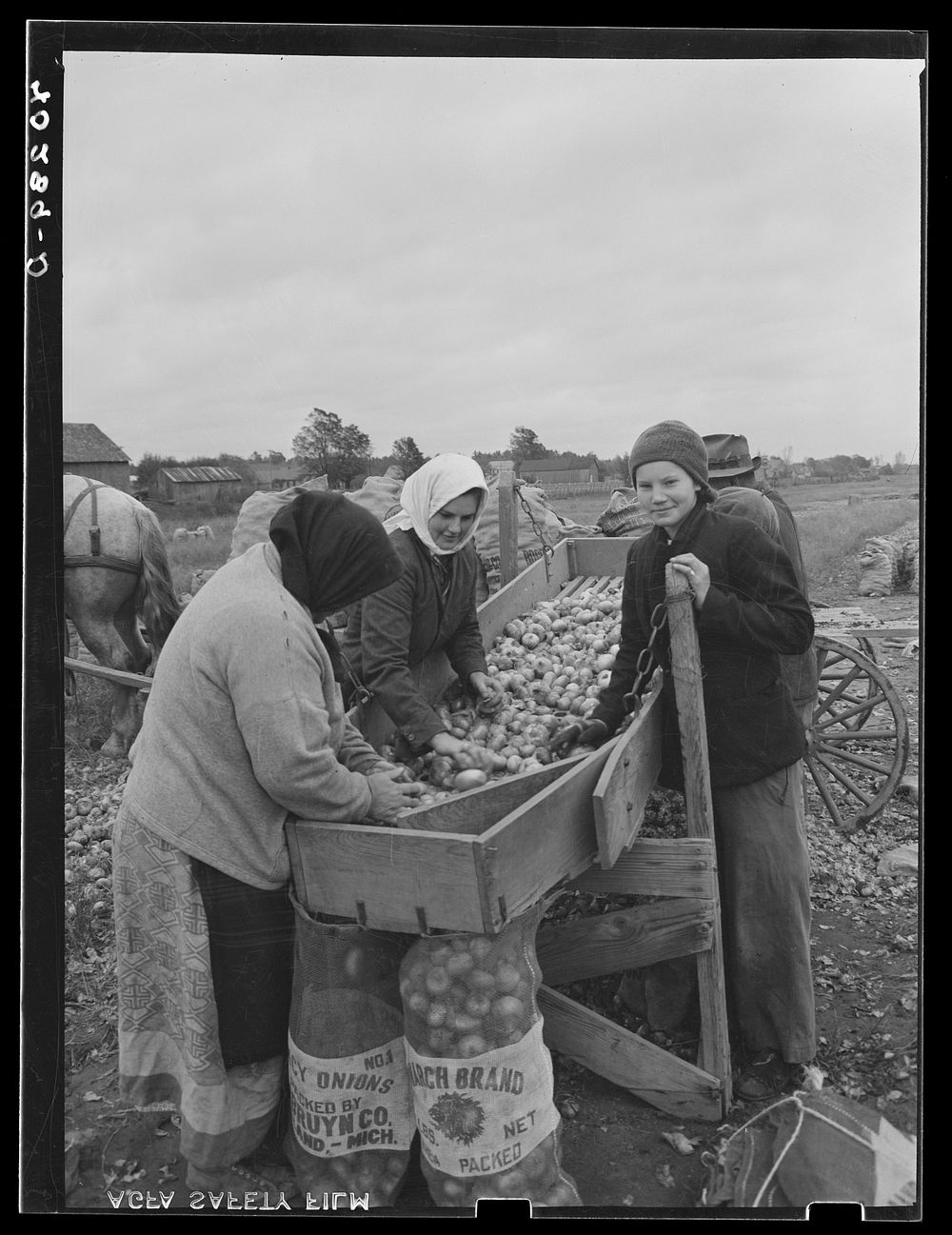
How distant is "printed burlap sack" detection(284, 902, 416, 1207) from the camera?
8.81 ft

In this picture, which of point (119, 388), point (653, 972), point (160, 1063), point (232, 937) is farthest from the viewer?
point (653, 972)

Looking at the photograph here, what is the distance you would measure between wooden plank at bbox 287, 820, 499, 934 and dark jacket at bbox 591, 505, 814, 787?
3.43ft

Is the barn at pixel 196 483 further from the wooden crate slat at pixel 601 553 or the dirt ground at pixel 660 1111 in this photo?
the wooden crate slat at pixel 601 553

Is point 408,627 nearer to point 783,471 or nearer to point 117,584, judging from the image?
point 117,584

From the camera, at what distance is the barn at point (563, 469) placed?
331 cm

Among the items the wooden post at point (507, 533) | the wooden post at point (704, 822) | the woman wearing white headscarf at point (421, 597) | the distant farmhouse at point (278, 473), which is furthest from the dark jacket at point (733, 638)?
the distant farmhouse at point (278, 473)

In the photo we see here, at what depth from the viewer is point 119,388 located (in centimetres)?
309

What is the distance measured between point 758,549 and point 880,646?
807mm

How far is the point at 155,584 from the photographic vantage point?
3.40m

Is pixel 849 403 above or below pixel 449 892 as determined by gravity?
above

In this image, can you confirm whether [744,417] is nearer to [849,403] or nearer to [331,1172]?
[849,403]

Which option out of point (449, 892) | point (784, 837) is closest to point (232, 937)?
point (449, 892)

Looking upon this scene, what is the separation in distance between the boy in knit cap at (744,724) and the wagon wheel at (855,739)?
0.47 meters

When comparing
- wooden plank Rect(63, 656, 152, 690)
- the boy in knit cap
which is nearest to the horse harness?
wooden plank Rect(63, 656, 152, 690)
